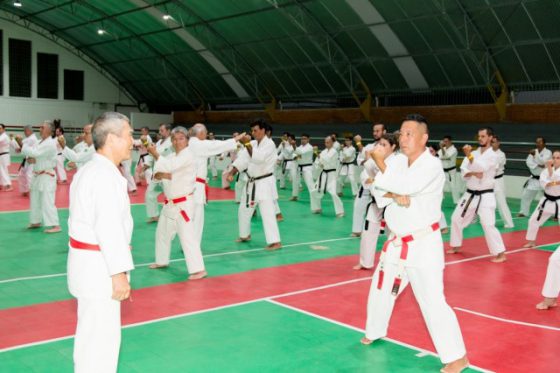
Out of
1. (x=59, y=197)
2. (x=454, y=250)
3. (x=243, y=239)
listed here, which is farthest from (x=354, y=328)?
(x=59, y=197)

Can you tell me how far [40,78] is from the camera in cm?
3450

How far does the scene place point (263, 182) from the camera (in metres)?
9.62

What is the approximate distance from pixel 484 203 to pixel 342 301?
3.58 m

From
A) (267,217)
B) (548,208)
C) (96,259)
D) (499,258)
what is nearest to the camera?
(96,259)

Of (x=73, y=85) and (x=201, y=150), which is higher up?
(x=73, y=85)

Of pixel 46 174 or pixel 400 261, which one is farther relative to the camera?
pixel 46 174

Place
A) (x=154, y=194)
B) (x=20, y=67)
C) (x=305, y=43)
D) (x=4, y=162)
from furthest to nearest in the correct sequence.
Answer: (x=20, y=67) → (x=305, y=43) → (x=4, y=162) → (x=154, y=194)

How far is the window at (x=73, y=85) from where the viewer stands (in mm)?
35938

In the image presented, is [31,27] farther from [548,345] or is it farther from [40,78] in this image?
[548,345]

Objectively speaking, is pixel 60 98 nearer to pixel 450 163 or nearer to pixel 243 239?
pixel 450 163

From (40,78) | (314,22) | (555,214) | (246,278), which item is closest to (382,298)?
(246,278)

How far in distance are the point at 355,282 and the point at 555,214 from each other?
455cm

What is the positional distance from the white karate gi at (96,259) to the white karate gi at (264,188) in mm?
6074

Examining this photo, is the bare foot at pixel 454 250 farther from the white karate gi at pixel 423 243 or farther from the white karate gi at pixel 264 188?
the white karate gi at pixel 423 243
